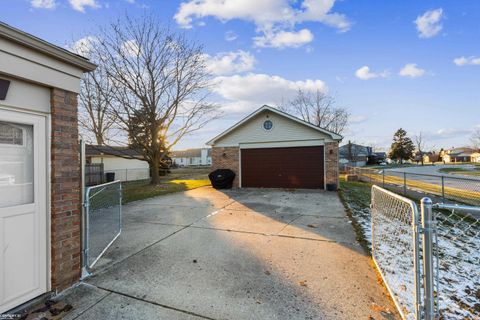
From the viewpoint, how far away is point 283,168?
42.1ft

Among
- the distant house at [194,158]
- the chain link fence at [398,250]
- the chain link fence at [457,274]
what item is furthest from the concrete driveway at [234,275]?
the distant house at [194,158]

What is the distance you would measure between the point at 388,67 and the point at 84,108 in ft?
56.9

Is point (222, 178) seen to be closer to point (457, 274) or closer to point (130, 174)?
point (457, 274)

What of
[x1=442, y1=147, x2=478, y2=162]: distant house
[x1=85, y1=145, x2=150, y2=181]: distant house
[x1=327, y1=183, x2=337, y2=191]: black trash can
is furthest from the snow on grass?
[x1=442, y1=147, x2=478, y2=162]: distant house

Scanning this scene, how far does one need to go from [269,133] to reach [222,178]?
367 cm

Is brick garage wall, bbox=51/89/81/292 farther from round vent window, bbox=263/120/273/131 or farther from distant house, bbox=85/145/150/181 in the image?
distant house, bbox=85/145/150/181

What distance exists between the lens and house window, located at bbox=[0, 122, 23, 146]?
2.55 metres

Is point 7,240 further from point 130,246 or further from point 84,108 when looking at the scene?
point 84,108

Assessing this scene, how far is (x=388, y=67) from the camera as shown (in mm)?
10539

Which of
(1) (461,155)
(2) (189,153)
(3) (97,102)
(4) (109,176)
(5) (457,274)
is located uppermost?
(3) (97,102)

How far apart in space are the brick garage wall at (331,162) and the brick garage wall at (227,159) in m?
4.92

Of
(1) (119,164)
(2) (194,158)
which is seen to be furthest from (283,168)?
(2) (194,158)

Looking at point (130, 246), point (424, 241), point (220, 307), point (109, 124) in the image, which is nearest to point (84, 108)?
point (109, 124)

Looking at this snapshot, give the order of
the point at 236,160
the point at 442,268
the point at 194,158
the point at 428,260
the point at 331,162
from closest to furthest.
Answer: the point at 428,260 → the point at 442,268 → the point at 331,162 → the point at 236,160 → the point at 194,158
